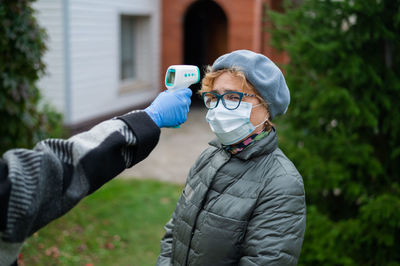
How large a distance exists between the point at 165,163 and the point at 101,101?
2792 mm

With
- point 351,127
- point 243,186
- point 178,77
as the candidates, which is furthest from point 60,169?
point 351,127

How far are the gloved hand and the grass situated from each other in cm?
349

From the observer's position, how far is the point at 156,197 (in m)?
6.84

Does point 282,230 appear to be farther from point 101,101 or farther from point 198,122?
point 198,122

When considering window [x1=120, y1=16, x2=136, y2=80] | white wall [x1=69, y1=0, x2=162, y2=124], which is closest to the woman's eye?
white wall [x1=69, y1=0, x2=162, y2=124]

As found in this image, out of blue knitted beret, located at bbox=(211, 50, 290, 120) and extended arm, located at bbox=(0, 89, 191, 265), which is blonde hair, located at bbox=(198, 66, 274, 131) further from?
extended arm, located at bbox=(0, 89, 191, 265)

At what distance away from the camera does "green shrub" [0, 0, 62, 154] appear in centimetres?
437

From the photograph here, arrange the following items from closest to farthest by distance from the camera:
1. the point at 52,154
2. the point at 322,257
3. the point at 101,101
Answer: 1. the point at 52,154
2. the point at 322,257
3. the point at 101,101

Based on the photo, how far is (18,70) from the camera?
459 centimetres

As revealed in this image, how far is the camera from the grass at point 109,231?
16.1ft

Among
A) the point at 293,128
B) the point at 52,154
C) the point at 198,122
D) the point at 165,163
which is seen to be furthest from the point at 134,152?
the point at 198,122

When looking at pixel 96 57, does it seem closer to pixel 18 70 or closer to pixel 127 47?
pixel 127 47

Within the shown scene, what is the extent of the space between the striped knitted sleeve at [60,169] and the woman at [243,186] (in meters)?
0.69

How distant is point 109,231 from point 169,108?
4.31m
